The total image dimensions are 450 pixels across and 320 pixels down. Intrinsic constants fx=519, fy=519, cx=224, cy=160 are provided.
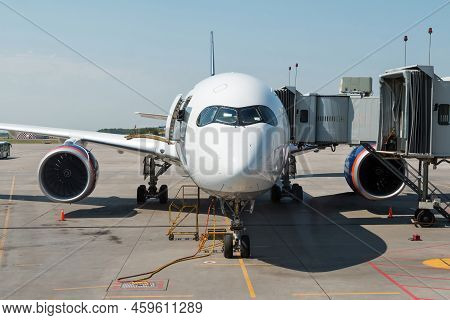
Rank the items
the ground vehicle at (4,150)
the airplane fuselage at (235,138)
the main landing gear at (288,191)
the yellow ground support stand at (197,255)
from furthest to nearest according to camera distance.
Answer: the ground vehicle at (4,150)
the main landing gear at (288,191)
the airplane fuselage at (235,138)
the yellow ground support stand at (197,255)

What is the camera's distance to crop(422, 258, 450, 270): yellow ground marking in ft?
42.4

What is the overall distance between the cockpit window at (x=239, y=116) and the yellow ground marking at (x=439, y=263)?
5.29 metres

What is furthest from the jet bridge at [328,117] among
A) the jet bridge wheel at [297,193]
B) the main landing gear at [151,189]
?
the main landing gear at [151,189]

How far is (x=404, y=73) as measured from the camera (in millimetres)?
17688

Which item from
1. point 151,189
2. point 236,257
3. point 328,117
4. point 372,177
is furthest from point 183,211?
point 236,257

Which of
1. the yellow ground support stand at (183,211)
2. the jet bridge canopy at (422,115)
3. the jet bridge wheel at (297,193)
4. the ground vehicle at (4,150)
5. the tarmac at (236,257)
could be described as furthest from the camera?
the ground vehicle at (4,150)

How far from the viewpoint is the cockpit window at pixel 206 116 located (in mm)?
13145

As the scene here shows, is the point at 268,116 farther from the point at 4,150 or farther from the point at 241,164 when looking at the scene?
the point at 4,150

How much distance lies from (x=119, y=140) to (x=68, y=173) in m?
2.74

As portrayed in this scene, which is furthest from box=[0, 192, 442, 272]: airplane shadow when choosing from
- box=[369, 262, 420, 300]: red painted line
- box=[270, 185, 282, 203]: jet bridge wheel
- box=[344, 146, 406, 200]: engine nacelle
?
box=[344, 146, 406, 200]: engine nacelle

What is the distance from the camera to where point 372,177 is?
22.0 m

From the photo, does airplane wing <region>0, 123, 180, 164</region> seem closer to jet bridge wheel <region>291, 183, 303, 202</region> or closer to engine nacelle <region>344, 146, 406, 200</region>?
jet bridge wheel <region>291, 183, 303, 202</region>

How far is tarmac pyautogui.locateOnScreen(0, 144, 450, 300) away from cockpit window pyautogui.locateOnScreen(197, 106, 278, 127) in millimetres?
3546

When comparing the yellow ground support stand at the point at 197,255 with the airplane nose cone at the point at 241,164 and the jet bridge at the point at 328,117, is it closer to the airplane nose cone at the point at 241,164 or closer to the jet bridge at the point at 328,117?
the airplane nose cone at the point at 241,164
